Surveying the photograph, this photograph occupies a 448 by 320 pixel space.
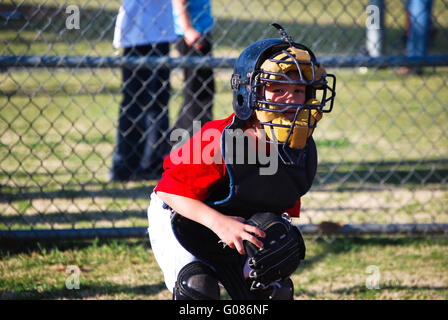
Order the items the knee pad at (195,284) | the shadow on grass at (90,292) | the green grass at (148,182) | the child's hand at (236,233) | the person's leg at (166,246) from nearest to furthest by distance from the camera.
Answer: the child's hand at (236,233) < the knee pad at (195,284) < the person's leg at (166,246) < the shadow on grass at (90,292) < the green grass at (148,182)

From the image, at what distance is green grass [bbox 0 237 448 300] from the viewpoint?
3201 mm

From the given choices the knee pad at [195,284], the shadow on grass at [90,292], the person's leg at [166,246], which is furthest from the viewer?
the shadow on grass at [90,292]

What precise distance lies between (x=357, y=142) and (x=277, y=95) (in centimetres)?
412

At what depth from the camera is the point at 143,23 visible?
447cm

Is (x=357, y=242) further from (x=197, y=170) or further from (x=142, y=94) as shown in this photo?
(x=142, y=94)

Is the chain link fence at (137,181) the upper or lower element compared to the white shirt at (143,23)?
lower

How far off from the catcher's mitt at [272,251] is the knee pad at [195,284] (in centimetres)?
18

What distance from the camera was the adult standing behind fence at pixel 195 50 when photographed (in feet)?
14.3

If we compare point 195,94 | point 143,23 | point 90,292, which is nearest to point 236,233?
point 90,292

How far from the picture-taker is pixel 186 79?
484 centimetres

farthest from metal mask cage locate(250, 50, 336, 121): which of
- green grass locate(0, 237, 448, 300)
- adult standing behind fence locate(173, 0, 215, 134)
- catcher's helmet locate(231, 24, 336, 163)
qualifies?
adult standing behind fence locate(173, 0, 215, 134)

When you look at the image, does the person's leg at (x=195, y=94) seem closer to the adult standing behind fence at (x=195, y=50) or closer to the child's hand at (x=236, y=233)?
the adult standing behind fence at (x=195, y=50)

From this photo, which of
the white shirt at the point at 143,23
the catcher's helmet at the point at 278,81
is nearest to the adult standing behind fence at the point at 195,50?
the white shirt at the point at 143,23
